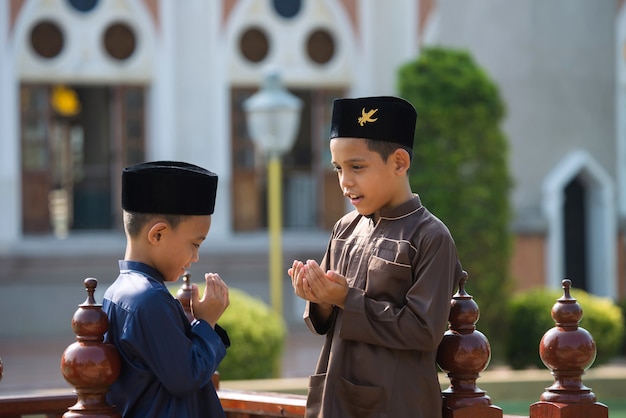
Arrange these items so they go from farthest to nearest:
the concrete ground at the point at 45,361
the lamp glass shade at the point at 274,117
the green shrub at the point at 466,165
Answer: the lamp glass shade at the point at 274,117, the green shrub at the point at 466,165, the concrete ground at the point at 45,361

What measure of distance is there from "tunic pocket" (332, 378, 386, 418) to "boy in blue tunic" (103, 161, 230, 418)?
1.04 feet

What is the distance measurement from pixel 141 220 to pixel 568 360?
1179 mm

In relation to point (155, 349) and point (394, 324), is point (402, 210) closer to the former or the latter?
point (394, 324)

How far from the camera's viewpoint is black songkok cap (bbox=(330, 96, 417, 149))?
3094 millimetres

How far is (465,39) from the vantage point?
635 inches

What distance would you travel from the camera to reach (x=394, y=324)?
2936 millimetres

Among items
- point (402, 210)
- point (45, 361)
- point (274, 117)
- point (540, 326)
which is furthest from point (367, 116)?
point (45, 361)

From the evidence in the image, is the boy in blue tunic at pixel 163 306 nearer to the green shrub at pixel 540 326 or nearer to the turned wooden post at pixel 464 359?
the turned wooden post at pixel 464 359

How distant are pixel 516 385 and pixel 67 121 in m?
10.7

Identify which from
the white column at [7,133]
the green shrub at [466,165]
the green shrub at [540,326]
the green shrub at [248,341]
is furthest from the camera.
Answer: the white column at [7,133]

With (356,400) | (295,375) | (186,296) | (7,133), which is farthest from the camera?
(7,133)

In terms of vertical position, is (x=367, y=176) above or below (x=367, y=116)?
below

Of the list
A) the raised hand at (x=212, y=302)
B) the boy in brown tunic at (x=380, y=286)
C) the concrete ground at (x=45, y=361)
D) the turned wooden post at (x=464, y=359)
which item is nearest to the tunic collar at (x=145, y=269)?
the raised hand at (x=212, y=302)

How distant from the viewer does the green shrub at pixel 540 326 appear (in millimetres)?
11711
